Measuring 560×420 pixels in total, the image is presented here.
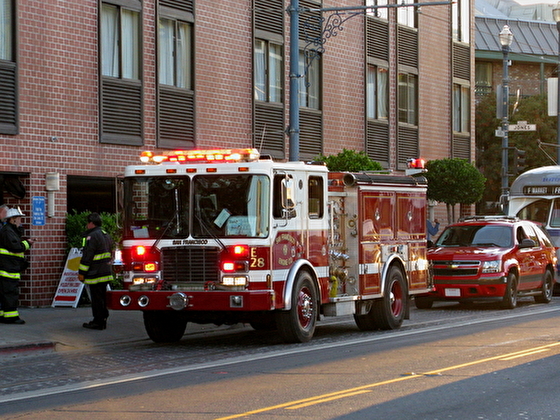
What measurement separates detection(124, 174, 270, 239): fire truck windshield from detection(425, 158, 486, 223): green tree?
1676cm

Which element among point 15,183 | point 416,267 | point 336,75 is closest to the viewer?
point 416,267

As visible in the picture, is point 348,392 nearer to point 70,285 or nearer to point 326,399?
point 326,399

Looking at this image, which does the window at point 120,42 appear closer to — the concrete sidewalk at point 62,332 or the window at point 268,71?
the window at point 268,71

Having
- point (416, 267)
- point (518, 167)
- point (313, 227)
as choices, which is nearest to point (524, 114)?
point (518, 167)

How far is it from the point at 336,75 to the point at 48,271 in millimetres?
11970

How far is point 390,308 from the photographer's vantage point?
658 inches

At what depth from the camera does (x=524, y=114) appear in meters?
48.8

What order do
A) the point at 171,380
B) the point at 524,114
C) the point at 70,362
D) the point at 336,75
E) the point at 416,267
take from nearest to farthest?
the point at 171,380 < the point at 70,362 < the point at 416,267 < the point at 336,75 < the point at 524,114

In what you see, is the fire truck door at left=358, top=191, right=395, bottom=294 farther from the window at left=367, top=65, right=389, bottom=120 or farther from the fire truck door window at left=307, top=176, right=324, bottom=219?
the window at left=367, top=65, right=389, bottom=120

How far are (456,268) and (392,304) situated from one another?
442 centimetres

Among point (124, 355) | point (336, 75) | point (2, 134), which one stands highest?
point (336, 75)

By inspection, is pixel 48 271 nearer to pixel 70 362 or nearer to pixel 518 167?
pixel 70 362

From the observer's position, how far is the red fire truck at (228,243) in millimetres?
13758

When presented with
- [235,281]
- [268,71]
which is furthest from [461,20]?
[235,281]
